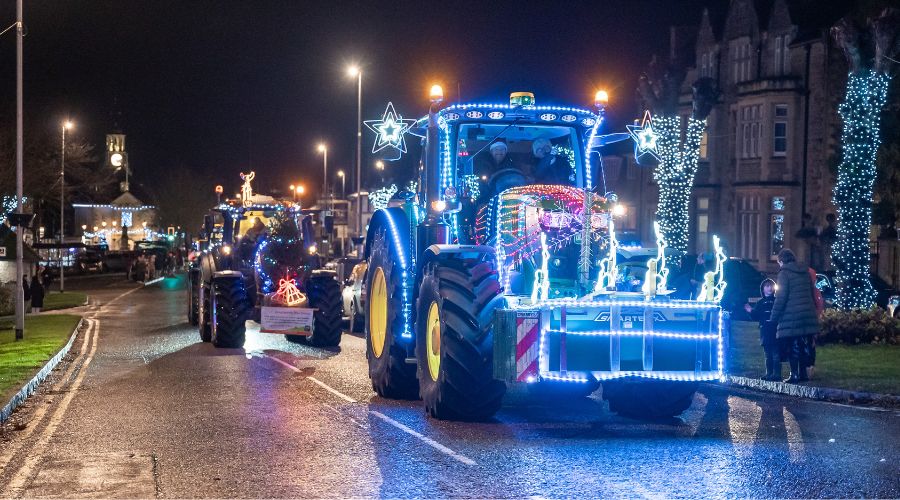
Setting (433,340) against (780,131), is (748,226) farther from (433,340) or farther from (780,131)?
(433,340)

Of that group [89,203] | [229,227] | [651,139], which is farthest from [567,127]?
[89,203]

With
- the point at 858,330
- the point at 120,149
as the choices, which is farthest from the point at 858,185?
the point at 120,149

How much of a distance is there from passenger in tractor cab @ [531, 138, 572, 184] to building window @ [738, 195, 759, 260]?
31661 mm

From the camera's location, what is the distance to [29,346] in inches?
911

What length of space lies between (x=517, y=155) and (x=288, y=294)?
9.56 metres

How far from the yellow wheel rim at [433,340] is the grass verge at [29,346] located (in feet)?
17.7

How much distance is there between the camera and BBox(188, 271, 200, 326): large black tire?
2762 cm

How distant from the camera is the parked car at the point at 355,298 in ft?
86.6

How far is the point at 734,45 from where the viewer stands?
46375mm

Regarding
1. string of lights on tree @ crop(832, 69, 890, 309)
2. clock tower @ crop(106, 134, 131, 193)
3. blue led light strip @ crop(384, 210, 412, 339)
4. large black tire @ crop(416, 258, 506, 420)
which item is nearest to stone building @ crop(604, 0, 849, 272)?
string of lights on tree @ crop(832, 69, 890, 309)

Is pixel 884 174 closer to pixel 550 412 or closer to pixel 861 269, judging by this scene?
pixel 861 269

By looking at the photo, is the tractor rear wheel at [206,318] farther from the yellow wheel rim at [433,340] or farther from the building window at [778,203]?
the building window at [778,203]

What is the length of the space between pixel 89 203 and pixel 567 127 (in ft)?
399

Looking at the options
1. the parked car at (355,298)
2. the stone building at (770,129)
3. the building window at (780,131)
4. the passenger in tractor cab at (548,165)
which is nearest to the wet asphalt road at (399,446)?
the passenger in tractor cab at (548,165)
